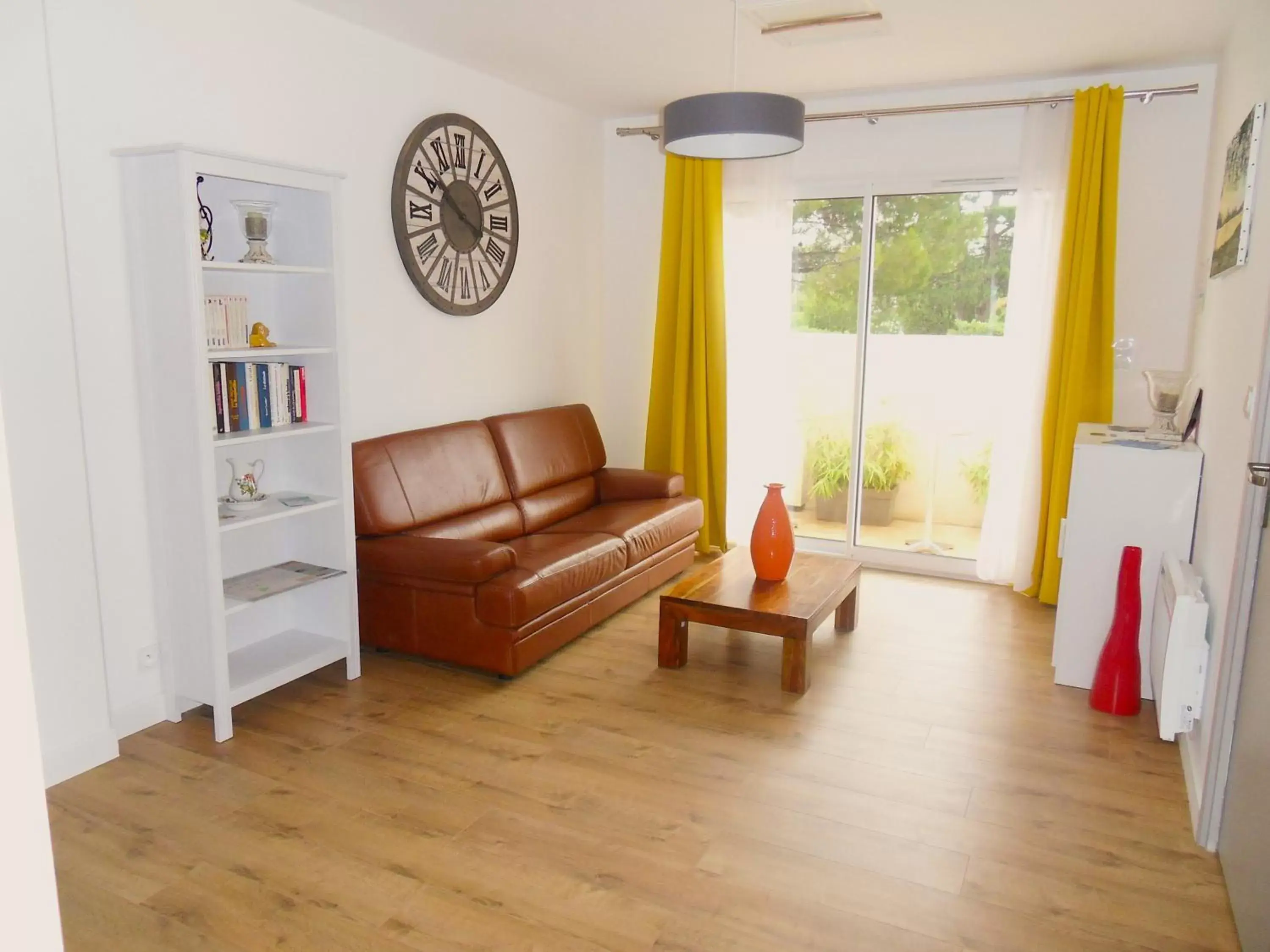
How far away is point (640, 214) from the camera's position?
5684mm

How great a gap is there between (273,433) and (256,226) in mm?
737

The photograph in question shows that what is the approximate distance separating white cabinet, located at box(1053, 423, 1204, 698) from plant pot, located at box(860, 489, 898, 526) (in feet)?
5.91

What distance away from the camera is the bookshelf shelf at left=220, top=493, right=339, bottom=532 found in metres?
3.12

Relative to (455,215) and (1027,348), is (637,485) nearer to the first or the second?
(455,215)

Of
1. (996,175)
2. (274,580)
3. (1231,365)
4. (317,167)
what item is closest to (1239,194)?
(1231,365)

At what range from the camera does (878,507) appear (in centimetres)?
540

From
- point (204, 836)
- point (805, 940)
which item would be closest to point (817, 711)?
point (805, 940)

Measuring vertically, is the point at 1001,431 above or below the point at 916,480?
above

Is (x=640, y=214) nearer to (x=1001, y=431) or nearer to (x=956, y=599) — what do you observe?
(x=1001, y=431)

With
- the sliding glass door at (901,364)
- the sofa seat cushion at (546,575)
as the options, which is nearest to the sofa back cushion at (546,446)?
the sofa seat cushion at (546,575)

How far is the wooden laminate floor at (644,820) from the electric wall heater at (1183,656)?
0.21 meters

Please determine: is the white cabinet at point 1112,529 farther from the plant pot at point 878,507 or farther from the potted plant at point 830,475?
the potted plant at point 830,475

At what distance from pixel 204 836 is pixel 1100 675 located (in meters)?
3.08

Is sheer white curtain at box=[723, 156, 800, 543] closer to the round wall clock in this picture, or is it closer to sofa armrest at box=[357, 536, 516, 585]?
the round wall clock
